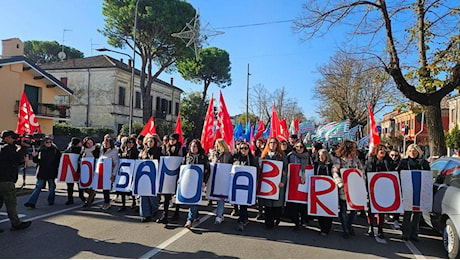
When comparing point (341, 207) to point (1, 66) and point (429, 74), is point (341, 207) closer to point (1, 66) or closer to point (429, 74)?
A: point (429, 74)

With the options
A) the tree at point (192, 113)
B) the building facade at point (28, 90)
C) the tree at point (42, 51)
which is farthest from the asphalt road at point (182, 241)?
the tree at point (42, 51)

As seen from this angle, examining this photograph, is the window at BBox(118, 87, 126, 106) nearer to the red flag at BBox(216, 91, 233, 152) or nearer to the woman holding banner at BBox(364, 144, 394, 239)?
the red flag at BBox(216, 91, 233, 152)

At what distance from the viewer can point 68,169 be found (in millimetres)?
8531

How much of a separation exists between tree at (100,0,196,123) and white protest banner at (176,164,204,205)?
2511cm

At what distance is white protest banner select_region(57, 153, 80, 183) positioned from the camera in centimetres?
848

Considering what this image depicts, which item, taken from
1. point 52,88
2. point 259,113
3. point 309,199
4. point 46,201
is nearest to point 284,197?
point 309,199

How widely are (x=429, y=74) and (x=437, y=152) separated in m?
2.37

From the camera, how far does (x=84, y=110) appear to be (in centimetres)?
3628

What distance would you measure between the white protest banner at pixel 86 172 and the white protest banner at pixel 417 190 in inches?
273

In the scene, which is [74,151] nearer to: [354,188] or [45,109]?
[354,188]

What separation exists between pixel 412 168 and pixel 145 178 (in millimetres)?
5325

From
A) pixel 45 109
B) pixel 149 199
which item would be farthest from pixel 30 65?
pixel 149 199

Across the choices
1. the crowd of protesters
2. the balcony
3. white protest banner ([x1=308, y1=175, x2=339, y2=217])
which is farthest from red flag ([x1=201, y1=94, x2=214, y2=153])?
the balcony

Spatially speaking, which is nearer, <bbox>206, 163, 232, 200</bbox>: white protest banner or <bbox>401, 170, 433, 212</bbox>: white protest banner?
<bbox>401, 170, 433, 212</bbox>: white protest banner
